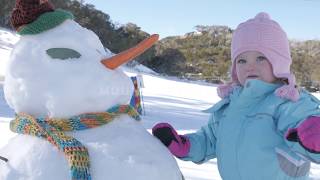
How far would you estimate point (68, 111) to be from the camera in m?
1.19

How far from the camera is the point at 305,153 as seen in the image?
135 centimetres

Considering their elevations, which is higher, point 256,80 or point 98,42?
point 98,42

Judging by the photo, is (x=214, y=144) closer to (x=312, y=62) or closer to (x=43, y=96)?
(x=43, y=96)

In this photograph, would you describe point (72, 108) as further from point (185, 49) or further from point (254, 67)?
point (185, 49)

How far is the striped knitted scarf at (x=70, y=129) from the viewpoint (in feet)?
3.60

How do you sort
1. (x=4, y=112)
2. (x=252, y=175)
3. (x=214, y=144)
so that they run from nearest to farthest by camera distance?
(x=252, y=175) < (x=214, y=144) < (x=4, y=112)

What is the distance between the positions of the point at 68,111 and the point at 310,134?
0.64m

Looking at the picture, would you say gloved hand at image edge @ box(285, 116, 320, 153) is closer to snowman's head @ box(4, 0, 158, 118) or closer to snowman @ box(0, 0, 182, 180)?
snowman @ box(0, 0, 182, 180)

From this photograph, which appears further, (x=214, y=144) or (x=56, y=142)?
(x=214, y=144)

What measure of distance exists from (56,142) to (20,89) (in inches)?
7.4

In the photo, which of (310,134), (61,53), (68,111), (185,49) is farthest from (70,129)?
(185,49)

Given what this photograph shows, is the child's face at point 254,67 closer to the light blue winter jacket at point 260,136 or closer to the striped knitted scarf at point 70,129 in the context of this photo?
the light blue winter jacket at point 260,136

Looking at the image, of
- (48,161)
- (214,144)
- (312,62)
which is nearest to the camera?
(48,161)

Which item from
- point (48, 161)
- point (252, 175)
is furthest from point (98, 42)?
point (252, 175)
